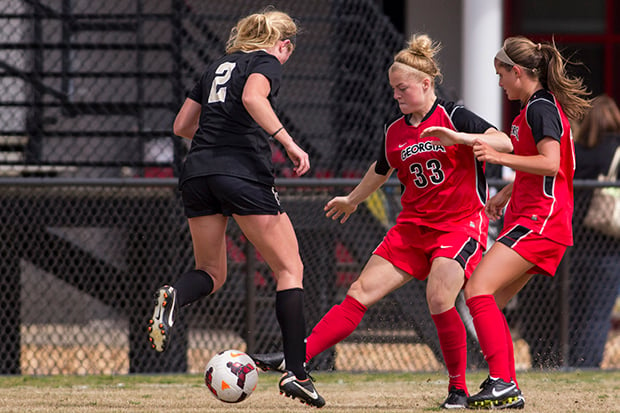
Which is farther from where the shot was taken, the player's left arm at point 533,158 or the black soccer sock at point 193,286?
the black soccer sock at point 193,286

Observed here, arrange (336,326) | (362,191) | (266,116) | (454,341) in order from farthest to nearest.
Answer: (362,191), (336,326), (454,341), (266,116)

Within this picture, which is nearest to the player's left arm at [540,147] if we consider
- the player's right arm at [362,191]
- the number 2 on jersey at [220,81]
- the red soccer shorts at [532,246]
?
the red soccer shorts at [532,246]

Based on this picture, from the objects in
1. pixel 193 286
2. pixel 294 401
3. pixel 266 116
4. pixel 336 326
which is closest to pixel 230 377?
pixel 193 286

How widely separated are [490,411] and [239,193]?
5.08ft

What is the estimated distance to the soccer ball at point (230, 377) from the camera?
202 inches

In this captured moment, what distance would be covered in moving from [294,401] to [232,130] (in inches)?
61.6

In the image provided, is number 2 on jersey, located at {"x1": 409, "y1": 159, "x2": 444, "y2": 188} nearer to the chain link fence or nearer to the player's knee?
the player's knee

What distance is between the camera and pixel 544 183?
5219mm

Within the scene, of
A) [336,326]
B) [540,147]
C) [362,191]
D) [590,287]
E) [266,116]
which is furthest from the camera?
[590,287]

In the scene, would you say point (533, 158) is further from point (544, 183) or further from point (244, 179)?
point (244, 179)

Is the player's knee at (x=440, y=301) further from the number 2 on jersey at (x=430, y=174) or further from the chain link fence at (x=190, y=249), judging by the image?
the chain link fence at (x=190, y=249)

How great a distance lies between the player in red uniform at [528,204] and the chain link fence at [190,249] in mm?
2310

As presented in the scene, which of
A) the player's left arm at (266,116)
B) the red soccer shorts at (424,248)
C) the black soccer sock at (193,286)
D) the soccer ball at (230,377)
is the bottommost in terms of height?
the soccer ball at (230,377)

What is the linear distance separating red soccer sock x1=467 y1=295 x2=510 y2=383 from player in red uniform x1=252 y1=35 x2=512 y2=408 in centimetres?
15
